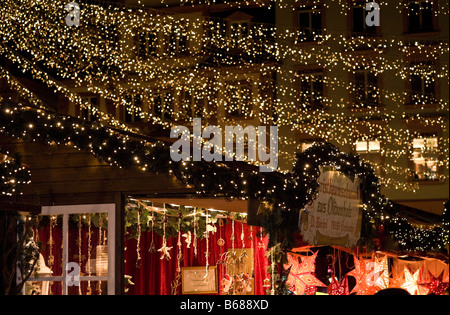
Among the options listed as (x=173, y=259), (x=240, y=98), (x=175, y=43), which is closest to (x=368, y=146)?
(x=240, y=98)

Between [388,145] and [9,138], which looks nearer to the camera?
[9,138]

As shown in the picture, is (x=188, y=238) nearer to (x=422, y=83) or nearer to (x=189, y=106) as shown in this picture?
(x=189, y=106)

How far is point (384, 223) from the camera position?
10531 mm

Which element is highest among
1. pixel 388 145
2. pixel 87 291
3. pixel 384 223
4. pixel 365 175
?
pixel 388 145

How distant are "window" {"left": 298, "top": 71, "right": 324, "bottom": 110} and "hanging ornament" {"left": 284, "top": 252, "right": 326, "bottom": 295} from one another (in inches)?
595

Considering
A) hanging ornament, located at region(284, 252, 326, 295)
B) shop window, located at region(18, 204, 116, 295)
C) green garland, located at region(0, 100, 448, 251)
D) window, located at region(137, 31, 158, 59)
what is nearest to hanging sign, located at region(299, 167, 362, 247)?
green garland, located at region(0, 100, 448, 251)

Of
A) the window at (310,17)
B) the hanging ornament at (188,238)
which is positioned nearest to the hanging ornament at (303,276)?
the hanging ornament at (188,238)

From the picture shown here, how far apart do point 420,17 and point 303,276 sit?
57.2 ft

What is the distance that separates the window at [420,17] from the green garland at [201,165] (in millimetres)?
17186

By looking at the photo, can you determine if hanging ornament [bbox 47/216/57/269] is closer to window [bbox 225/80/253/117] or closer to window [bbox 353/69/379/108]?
window [bbox 225/80/253/117]

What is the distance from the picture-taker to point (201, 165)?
7.60 metres

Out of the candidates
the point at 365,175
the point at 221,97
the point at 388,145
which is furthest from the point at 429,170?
the point at 365,175
